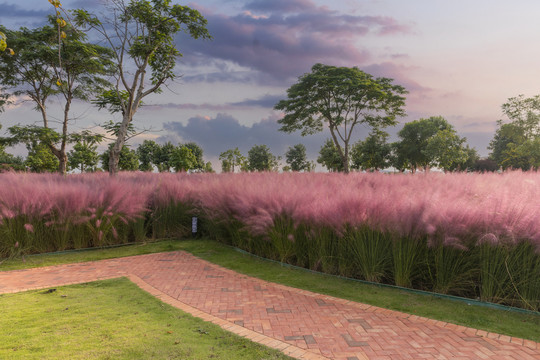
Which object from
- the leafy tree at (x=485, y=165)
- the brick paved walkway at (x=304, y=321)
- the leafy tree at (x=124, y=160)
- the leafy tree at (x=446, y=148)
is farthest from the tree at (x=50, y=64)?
the leafy tree at (x=485, y=165)

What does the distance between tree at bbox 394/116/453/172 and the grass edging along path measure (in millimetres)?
49584

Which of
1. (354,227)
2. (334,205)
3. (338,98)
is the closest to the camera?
(354,227)

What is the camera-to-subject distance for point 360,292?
15.7 ft

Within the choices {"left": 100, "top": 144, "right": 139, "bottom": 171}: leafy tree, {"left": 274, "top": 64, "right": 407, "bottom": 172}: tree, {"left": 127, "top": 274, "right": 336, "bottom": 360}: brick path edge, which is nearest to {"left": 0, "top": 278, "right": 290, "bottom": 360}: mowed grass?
{"left": 127, "top": 274, "right": 336, "bottom": 360}: brick path edge

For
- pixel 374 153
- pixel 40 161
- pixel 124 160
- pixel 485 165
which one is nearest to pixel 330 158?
pixel 374 153

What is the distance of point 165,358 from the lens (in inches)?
117

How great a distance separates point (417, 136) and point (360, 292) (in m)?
53.2

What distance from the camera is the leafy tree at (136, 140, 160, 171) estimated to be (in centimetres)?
6846

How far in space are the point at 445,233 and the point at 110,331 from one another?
4.32m

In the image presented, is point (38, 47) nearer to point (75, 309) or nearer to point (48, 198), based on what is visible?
point (48, 198)

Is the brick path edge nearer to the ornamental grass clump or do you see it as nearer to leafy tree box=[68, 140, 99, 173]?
the ornamental grass clump

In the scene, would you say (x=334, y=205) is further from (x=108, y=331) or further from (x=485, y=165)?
(x=485, y=165)

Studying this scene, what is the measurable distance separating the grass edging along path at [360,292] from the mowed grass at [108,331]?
1979 mm

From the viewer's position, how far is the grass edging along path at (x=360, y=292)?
382 centimetres
